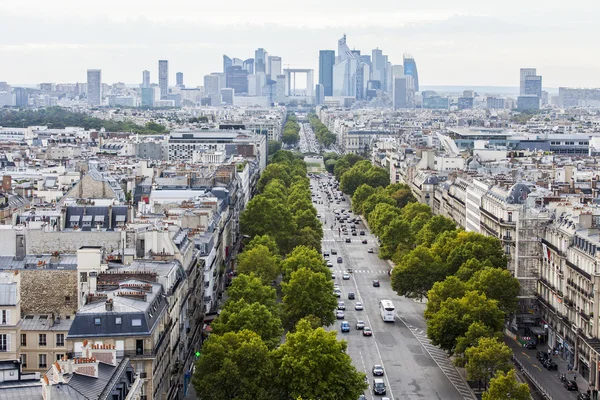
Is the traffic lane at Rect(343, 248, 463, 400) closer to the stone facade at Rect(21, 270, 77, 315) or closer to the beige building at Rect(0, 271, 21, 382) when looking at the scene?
the stone facade at Rect(21, 270, 77, 315)

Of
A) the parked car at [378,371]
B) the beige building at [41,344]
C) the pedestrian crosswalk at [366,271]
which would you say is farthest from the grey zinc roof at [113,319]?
the pedestrian crosswalk at [366,271]

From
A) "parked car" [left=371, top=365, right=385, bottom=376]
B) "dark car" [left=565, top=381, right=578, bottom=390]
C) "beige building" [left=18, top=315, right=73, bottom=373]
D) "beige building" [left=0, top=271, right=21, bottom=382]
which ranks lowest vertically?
"dark car" [left=565, top=381, right=578, bottom=390]

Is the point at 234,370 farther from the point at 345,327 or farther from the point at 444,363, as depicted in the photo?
the point at 345,327

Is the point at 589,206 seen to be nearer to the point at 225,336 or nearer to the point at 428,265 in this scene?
the point at 428,265

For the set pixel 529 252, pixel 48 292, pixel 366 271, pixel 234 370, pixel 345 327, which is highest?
pixel 48 292

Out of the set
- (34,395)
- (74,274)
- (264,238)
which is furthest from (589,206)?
(34,395)

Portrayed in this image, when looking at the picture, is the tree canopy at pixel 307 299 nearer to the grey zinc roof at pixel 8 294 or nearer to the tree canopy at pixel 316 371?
the tree canopy at pixel 316 371

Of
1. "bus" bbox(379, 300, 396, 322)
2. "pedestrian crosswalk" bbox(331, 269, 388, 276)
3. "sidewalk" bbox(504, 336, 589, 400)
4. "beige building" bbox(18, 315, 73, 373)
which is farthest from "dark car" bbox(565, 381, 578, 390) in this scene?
"pedestrian crosswalk" bbox(331, 269, 388, 276)

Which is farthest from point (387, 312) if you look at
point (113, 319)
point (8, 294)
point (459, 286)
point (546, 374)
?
point (8, 294)
